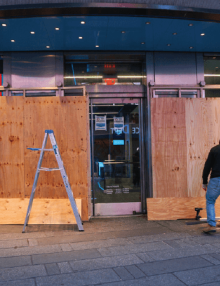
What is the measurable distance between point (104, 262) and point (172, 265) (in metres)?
0.97

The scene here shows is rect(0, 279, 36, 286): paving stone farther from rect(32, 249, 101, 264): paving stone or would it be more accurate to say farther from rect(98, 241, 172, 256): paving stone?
rect(98, 241, 172, 256): paving stone

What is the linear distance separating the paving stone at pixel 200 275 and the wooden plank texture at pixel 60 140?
3.27m

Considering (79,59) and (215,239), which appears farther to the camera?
(79,59)

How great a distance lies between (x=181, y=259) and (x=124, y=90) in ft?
15.3

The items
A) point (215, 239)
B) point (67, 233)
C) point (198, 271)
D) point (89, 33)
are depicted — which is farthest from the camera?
point (89, 33)

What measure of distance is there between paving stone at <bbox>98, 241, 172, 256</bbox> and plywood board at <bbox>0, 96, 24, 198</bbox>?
283cm

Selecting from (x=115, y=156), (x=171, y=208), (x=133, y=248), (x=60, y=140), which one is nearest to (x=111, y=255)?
(x=133, y=248)

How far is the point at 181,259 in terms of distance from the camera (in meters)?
4.25

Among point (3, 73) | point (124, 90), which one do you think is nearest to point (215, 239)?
point (124, 90)

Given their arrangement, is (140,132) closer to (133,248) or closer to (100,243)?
(100,243)

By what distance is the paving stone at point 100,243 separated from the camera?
4.93 meters

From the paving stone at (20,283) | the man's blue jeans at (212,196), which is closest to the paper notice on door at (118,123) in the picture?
the man's blue jeans at (212,196)

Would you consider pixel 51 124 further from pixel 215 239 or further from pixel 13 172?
pixel 215 239

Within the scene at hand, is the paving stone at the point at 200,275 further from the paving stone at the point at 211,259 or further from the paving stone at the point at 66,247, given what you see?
the paving stone at the point at 66,247
